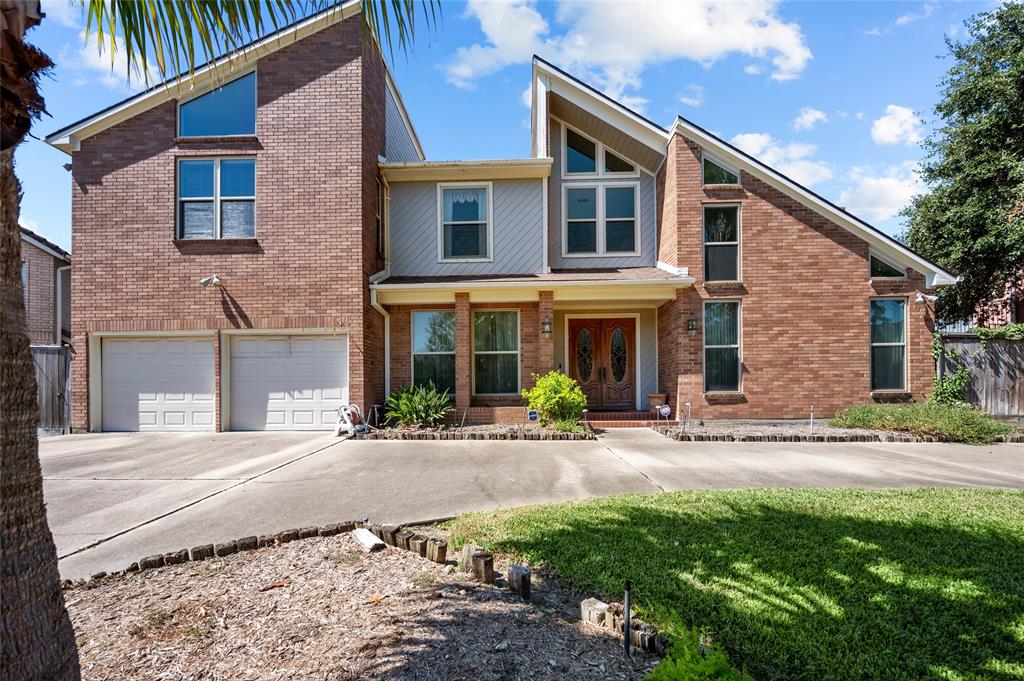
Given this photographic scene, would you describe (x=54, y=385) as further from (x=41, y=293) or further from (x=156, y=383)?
(x=41, y=293)

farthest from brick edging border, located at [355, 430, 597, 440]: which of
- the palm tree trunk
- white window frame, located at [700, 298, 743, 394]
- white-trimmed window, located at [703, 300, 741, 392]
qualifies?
the palm tree trunk

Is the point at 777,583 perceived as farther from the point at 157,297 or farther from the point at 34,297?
the point at 34,297

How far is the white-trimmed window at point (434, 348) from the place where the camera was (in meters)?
11.4

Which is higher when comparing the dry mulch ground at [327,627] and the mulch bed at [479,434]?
the dry mulch ground at [327,627]

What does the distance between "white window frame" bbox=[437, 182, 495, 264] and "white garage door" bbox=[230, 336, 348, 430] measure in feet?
10.9

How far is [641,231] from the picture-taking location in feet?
40.0

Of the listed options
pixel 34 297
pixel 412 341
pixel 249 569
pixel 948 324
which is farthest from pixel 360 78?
pixel 948 324

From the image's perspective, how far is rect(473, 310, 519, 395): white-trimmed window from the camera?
11.5m

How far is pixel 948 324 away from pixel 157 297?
75.5ft

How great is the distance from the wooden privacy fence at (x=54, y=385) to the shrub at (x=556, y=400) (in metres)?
10.0

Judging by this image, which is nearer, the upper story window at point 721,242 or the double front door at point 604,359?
the upper story window at point 721,242

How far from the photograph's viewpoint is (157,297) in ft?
33.3

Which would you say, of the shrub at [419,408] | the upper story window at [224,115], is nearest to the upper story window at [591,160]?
the shrub at [419,408]

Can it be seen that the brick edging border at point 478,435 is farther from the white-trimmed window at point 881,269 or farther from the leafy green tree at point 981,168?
the leafy green tree at point 981,168
